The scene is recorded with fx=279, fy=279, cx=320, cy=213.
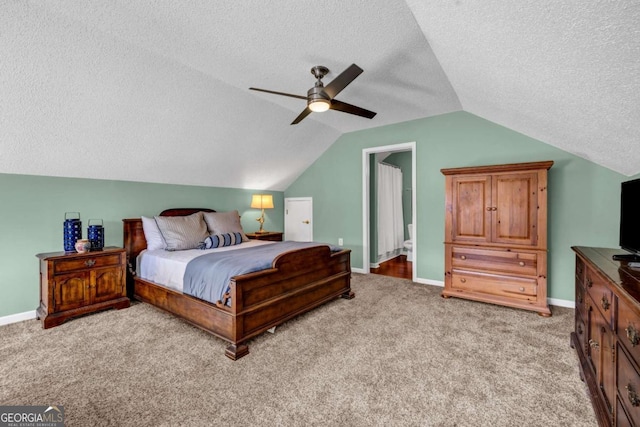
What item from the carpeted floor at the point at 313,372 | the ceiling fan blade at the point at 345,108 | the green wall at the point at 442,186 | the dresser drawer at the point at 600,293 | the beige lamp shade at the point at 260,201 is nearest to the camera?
the dresser drawer at the point at 600,293

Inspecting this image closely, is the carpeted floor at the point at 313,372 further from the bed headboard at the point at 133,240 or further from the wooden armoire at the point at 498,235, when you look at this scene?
the bed headboard at the point at 133,240

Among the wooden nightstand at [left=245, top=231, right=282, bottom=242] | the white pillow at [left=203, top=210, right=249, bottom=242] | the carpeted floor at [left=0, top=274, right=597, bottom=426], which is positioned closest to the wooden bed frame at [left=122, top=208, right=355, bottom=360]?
the carpeted floor at [left=0, top=274, right=597, bottom=426]

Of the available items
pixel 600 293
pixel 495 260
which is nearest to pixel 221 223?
pixel 495 260

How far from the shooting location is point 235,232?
13.1 feet

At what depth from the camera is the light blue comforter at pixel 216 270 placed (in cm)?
232

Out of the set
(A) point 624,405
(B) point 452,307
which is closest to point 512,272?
(B) point 452,307

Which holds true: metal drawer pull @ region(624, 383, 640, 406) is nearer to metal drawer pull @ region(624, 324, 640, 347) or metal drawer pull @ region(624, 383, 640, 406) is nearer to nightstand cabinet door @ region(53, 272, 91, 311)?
metal drawer pull @ region(624, 324, 640, 347)

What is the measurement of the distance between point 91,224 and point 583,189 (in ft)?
18.7

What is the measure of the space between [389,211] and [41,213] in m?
5.43

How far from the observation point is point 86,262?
115 inches

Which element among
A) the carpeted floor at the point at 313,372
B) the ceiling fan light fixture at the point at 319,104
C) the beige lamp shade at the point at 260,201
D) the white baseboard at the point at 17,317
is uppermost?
the ceiling fan light fixture at the point at 319,104

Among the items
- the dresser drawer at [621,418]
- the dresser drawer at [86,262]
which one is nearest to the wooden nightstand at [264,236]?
the dresser drawer at [86,262]

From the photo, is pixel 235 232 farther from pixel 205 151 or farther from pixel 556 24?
pixel 556 24

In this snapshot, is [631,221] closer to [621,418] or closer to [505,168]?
[621,418]
